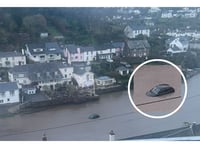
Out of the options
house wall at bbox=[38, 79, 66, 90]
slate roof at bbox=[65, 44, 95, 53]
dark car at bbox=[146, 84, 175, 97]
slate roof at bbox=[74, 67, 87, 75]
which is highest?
slate roof at bbox=[65, 44, 95, 53]

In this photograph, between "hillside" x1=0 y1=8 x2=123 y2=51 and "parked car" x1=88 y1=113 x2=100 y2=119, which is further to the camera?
"parked car" x1=88 y1=113 x2=100 y2=119

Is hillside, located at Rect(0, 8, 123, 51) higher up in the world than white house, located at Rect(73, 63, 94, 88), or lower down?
higher up

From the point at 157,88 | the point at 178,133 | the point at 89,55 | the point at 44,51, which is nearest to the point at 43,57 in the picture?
the point at 44,51

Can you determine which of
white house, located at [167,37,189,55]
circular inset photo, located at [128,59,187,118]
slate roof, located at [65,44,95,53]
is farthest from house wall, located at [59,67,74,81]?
white house, located at [167,37,189,55]

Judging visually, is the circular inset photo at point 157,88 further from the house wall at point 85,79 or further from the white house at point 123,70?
the house wall at point 85,79

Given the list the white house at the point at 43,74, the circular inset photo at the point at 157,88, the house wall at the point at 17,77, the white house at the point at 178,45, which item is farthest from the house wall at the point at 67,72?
the white house at the point at 178,45

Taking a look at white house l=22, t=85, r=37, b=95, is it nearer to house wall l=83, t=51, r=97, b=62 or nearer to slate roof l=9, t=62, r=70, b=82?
slate roof l=9, t=62, r=70, b=82

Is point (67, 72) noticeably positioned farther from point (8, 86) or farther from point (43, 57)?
point (8, 86)
